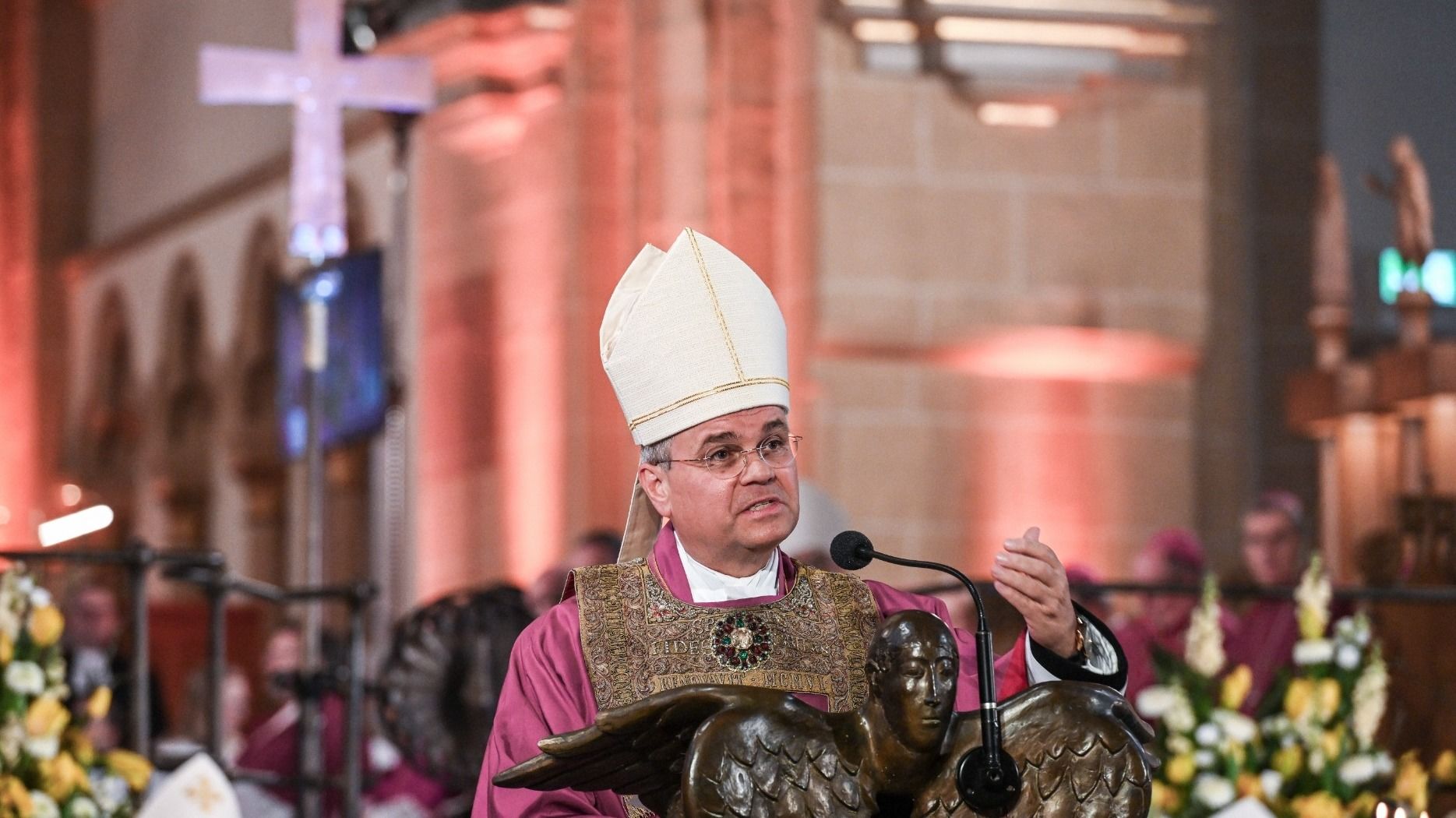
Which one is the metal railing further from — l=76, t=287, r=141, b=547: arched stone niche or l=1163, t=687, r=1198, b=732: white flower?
l=76, t=287, r=141, b=547: arched stone niche

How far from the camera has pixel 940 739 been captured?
8.54ft

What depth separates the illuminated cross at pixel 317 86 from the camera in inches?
294

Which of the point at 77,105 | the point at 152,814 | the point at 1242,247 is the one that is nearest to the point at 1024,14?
the point at 1242,247

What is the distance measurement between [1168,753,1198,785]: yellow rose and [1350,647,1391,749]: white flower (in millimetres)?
388

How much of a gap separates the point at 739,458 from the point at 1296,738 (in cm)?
250

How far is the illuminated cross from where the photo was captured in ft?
24.5

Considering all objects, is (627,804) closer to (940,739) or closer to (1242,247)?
(940,739)

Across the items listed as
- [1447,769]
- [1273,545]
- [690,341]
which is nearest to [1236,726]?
[1447,769]

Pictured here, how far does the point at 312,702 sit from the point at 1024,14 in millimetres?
3801

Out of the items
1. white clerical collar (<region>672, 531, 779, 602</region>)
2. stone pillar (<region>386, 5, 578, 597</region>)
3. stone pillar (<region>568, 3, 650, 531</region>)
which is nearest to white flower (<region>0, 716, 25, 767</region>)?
white clerical collar (<region>672, 531, 779, 602</region>)

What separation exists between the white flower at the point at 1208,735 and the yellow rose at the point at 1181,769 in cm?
5

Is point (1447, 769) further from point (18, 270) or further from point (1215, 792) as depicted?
point (18, 270)

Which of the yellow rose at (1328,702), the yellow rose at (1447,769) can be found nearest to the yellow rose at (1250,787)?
the yellow rose at (1328,702)

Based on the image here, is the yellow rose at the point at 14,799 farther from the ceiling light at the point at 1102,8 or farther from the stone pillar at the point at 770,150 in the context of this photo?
the ceiling light at the point at 1102,8
